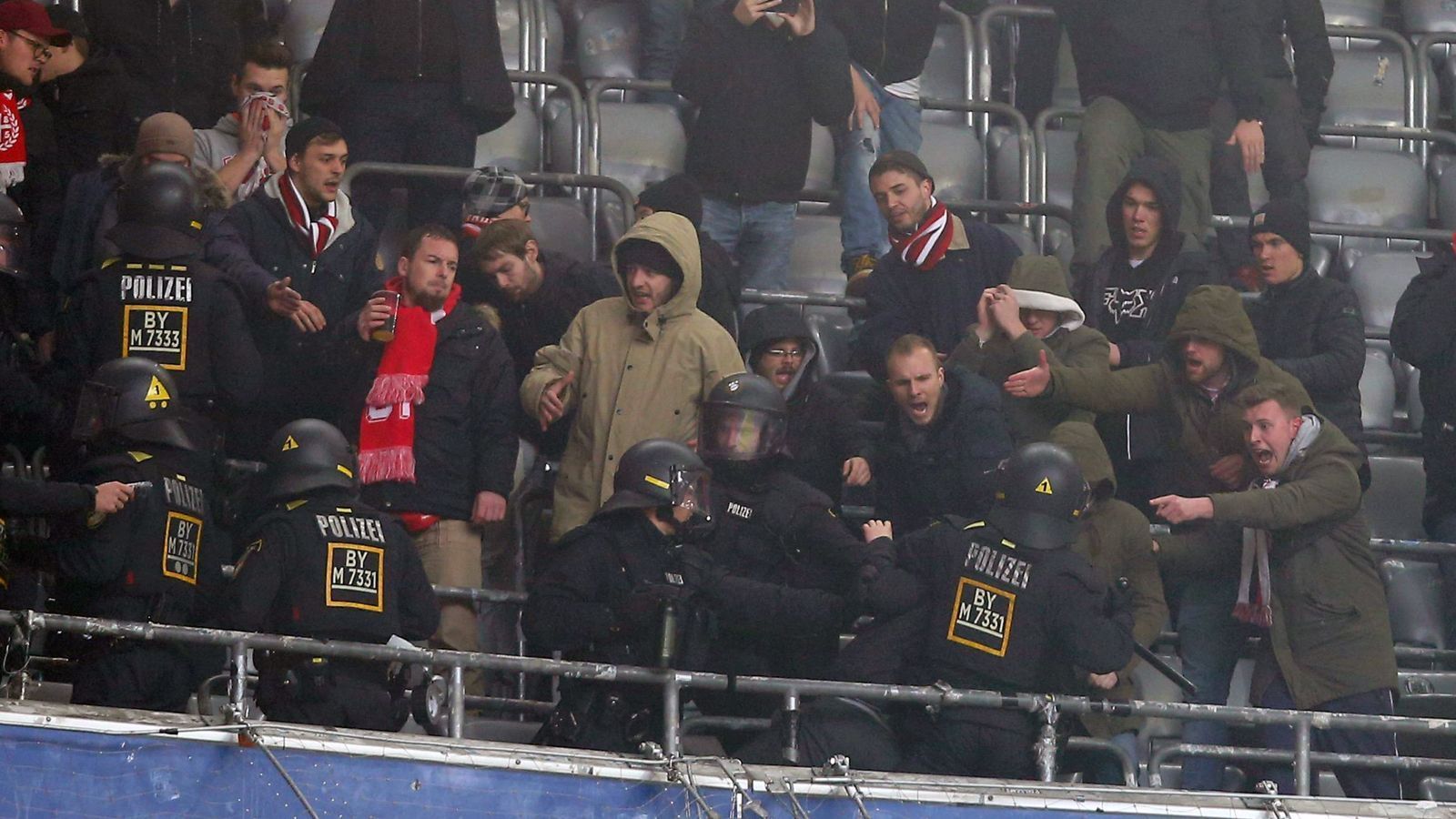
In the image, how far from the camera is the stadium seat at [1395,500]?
10.6 metres

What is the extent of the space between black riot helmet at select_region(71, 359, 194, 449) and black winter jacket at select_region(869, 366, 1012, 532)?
255cm

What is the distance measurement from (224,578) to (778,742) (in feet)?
6.36

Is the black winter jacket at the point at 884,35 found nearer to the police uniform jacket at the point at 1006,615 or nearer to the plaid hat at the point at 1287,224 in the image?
the plaid hat at the point at 1287,224

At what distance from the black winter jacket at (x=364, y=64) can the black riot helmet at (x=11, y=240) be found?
177cm

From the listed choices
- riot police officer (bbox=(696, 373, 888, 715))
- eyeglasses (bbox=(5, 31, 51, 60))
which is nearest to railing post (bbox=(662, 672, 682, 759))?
riot police officer (bbox=(696, 373, 888, 715))

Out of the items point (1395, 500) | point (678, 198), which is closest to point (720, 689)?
point (678, 198)

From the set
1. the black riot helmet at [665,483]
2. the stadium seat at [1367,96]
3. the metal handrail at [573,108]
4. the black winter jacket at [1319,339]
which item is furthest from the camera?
the stadium seat at [1367,96]

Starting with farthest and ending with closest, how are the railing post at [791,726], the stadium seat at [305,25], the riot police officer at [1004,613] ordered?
the stadium seat at [305,25] → the riot police officer at [1004,613] → the railing post at [791,726]

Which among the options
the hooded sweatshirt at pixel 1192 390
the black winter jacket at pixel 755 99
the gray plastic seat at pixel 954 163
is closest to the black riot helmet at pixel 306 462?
the hooded sweatshirt at pixel 1192 390

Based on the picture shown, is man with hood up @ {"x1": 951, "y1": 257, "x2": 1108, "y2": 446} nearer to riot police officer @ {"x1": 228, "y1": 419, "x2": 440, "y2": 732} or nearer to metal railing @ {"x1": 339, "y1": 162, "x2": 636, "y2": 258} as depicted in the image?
metal railing @ {"x1": 339, "y1": 162, "x2": 636, "y2": 258}

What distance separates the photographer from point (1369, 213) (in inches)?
493

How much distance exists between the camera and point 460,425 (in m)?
8.73

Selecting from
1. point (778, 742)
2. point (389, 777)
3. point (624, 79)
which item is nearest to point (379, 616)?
point (389, 777)

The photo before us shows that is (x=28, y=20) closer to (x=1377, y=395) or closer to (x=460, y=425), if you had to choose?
(x=460, y=425)
